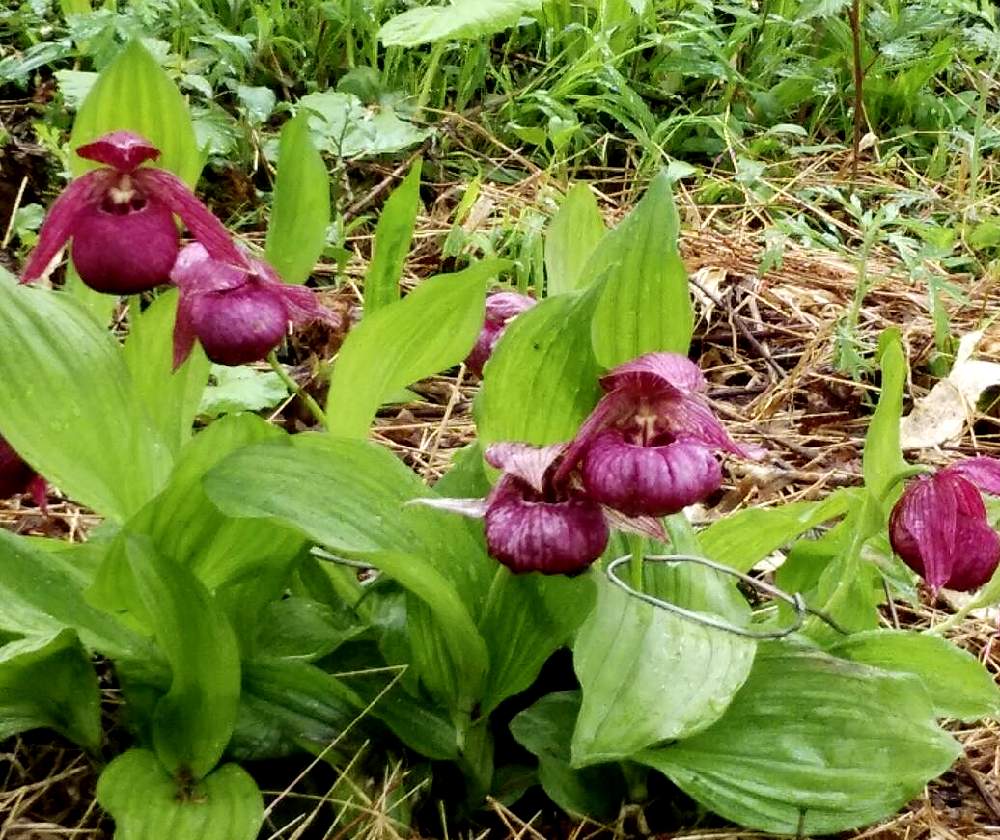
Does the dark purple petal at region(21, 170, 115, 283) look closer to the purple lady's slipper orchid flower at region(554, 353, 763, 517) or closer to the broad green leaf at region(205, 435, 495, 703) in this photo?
the broad green leaf at region(205, 435, 495, 703)

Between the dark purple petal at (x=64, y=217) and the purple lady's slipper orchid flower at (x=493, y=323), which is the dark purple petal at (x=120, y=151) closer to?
the dark purple petal at (x=64, y=217)

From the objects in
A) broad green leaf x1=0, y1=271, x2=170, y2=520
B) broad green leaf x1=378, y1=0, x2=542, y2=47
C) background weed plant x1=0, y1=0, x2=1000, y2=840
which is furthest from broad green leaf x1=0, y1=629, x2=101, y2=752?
broad green leaf x1=378, y1=0, x2=542, y2=47

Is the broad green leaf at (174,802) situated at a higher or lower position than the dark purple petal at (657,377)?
lower

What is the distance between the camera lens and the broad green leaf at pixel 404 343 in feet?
3.40

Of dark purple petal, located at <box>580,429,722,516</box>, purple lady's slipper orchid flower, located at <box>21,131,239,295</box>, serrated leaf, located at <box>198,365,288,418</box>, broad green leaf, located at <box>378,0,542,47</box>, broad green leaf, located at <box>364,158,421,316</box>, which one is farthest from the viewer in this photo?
broad green leaf, located at <box>378,0,542,47</box>

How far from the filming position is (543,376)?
97 centimetres

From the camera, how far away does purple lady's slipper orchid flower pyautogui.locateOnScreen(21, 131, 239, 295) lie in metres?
0.92

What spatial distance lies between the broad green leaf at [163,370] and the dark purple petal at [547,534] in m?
0.40

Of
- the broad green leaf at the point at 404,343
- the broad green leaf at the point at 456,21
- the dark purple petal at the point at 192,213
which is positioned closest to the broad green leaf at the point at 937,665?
the broad green leaf at the point at 404,343

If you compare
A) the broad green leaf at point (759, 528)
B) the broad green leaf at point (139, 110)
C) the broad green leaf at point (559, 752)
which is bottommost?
the broad green leaf at point (559, 752)

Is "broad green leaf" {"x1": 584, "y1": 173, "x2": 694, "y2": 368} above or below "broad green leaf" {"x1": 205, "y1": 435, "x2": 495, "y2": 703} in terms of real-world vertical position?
above

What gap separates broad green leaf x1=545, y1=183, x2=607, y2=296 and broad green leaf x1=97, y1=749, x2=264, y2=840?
1.85 ft

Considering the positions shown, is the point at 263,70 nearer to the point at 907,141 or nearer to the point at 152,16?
the point at 152,16

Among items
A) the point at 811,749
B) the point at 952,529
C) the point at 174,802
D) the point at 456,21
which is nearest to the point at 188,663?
the point at 174,802
